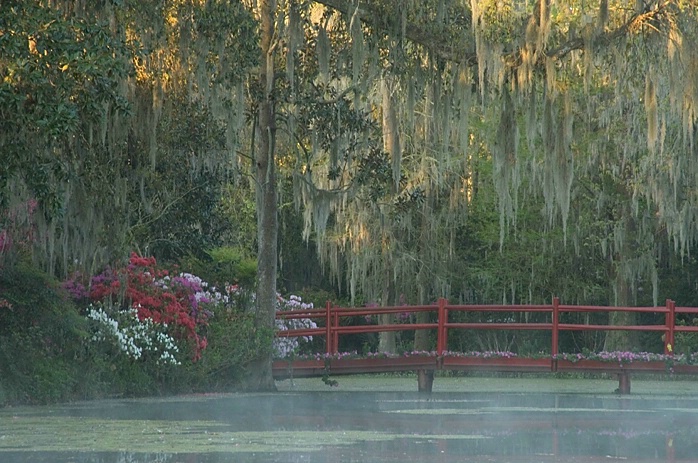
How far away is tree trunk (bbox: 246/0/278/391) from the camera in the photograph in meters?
21.1

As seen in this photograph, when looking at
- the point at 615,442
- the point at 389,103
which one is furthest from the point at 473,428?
the point at 389,103

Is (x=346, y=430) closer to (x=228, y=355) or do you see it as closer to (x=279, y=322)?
(x=228, y=355)

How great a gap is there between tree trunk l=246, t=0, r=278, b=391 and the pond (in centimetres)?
153

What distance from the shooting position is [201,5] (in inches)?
660

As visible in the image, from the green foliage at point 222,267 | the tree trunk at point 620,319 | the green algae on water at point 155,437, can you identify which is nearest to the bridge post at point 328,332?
the green foliage at point 222,267

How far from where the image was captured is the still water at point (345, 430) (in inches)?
432

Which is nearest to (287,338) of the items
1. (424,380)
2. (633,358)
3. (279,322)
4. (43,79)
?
(279,322)

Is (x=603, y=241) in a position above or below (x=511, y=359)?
above

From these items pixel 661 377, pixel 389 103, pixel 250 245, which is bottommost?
pixel 661 377

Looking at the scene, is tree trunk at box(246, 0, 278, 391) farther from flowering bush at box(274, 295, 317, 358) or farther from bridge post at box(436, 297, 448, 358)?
bridge post at box(436, 297, 448, 358)

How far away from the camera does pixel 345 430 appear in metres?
13.6

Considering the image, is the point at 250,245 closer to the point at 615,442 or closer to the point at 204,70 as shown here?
the point at 204,70

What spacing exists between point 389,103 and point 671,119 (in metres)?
8.31

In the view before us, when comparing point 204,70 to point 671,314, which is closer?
point 204,70
